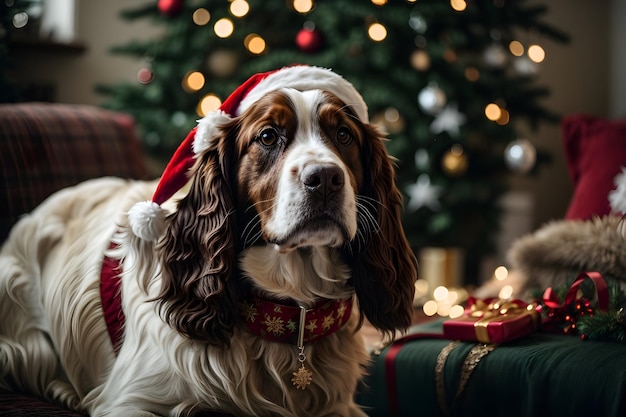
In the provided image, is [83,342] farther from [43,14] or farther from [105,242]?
[43,14]

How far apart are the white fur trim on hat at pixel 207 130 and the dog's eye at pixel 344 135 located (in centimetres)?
28

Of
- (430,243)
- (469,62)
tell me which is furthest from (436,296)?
(469,62)

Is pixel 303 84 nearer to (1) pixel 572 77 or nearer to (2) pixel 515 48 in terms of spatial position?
(2) pixel 515 48

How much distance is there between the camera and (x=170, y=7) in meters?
3.82

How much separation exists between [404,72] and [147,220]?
98.1 inches

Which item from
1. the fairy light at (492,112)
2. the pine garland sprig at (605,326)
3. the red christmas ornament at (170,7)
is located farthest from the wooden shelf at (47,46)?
the pine garland sprig at (605,326)

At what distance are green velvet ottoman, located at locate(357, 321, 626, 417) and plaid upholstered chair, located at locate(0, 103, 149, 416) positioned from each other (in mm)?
1358

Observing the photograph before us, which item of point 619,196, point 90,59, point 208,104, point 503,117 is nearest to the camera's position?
point 619,196

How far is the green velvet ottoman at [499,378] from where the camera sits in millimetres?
1664

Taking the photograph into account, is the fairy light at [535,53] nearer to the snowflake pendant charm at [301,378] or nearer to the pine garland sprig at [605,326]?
the pine garland sprig at [605,326]

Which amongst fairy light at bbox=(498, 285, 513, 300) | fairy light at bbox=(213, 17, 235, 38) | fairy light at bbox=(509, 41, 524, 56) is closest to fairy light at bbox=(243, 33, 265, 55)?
fairy light at bbox=(213, 17, 235, 38)

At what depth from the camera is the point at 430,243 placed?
4238 mm

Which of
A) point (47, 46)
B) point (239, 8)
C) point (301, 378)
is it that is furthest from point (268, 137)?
point (47, 46)

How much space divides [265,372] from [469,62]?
2.86m
